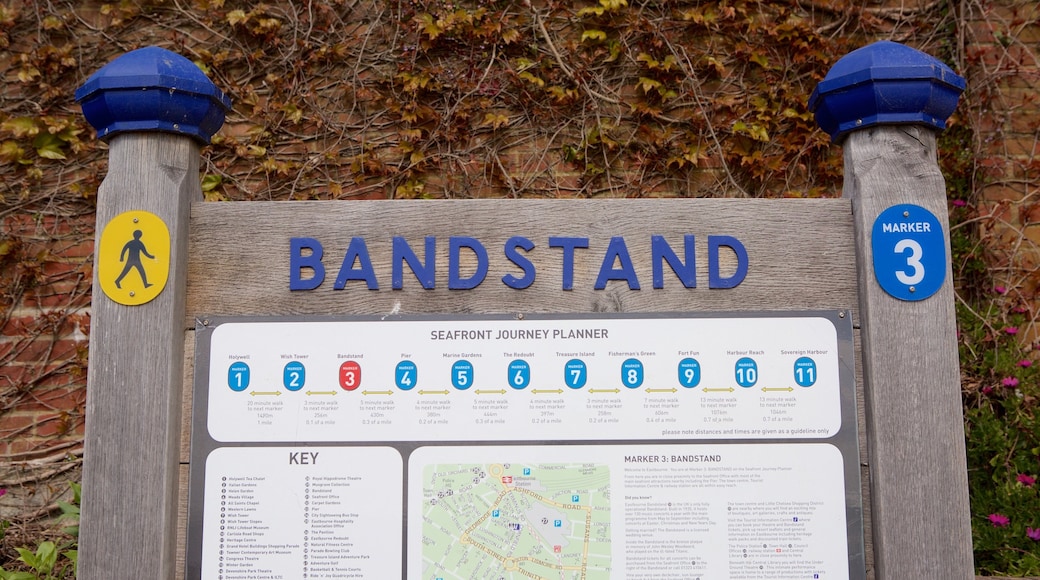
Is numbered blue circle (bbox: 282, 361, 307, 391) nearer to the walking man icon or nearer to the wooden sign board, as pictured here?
the wooden sign board

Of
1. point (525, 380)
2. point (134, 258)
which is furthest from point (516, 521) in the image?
point (134, 258)

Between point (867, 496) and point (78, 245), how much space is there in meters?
2.88

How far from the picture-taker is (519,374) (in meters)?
1.65

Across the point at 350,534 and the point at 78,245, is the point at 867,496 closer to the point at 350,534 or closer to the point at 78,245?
the point at 350,534

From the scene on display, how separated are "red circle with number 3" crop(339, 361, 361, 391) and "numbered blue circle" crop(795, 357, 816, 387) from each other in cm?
88

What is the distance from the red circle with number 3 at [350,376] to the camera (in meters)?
1.65

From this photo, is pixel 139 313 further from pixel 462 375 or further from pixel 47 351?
pixel 47 351

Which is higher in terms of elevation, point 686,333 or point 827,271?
point 827,271

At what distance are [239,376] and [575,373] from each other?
681 mm

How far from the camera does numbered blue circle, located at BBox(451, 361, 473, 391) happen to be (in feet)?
5.41

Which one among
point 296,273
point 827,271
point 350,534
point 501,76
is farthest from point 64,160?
point 827,271

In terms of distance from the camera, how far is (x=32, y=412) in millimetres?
3047

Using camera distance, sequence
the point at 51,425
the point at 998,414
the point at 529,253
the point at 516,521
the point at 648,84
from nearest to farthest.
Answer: the point at 516,521 → the point at 529,253 → the point at 998,414 → the point at 51,425 → the point at 648,84

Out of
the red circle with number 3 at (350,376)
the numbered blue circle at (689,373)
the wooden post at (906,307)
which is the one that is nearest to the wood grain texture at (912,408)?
the wooden post at (906,307)
